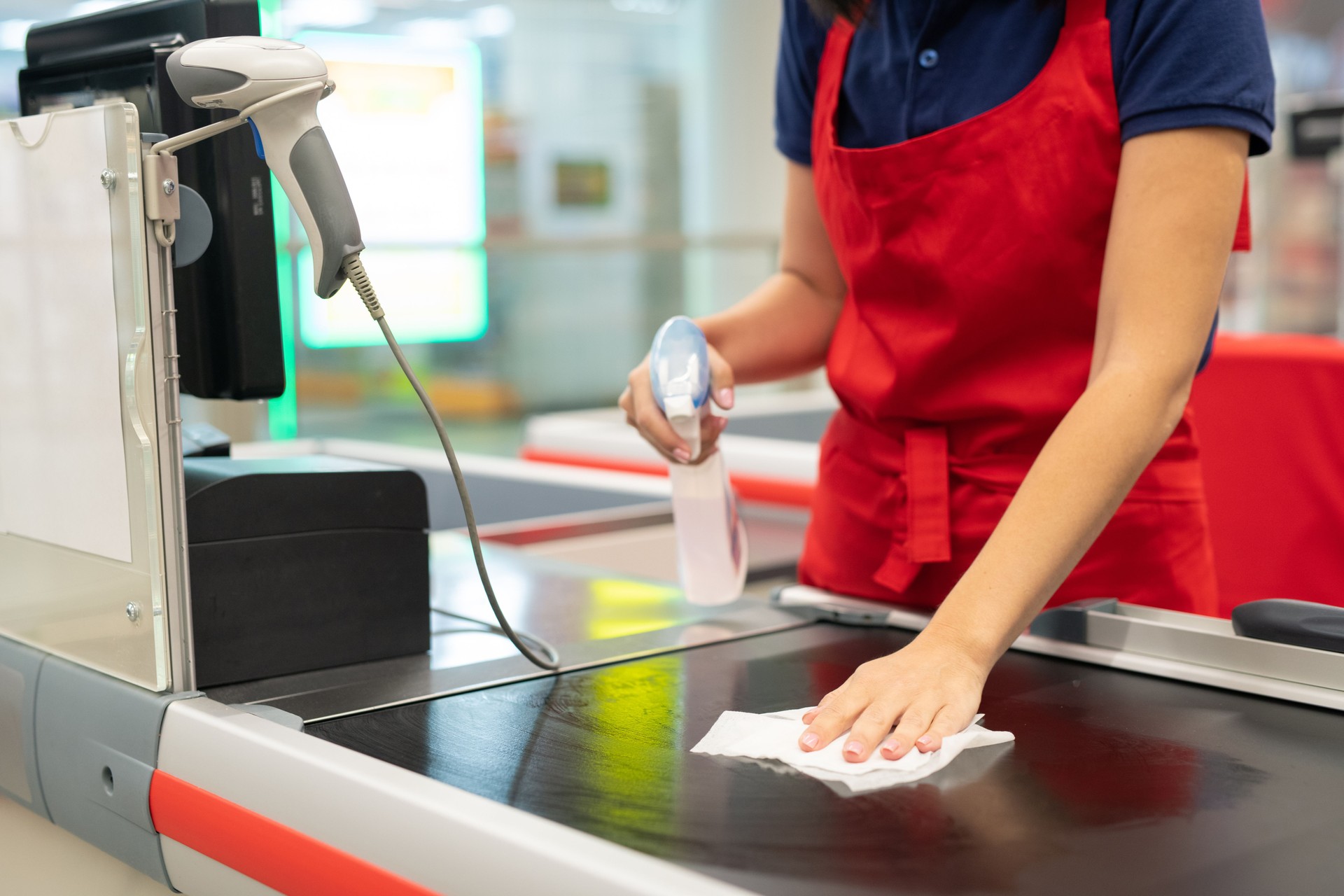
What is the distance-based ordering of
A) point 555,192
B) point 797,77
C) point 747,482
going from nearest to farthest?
1. point 797,77
2. point 747,482
3. point 555,192

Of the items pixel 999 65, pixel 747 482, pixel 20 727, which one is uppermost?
pixel 999 65

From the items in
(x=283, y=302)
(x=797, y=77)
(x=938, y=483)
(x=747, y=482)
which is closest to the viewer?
(x=938, y=483)

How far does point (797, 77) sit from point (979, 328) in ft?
1.13

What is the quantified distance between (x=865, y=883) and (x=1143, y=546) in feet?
1.94

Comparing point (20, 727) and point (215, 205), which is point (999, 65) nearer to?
point (215, 205)

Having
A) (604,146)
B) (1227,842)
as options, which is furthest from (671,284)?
(1227,842)

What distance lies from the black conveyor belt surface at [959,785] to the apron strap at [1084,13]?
1.49 ft

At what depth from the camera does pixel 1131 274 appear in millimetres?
886

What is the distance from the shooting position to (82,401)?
87cm

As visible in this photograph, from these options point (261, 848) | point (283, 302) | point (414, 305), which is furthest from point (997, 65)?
point (414, 305)

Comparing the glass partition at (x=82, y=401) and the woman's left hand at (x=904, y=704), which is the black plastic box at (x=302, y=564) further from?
the woman's left hand at (x=904, y=704)

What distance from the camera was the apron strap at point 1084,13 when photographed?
961 mm

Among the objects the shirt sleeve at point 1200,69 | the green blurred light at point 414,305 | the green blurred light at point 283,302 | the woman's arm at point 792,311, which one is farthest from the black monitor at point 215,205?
the green blurred light at point 414,305

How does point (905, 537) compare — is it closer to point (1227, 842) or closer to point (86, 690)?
point (1227, 842)
